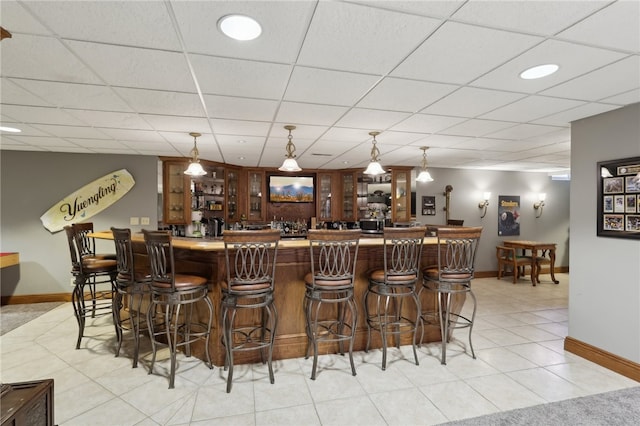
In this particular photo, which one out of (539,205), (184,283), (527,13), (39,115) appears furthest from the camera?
(539,205)

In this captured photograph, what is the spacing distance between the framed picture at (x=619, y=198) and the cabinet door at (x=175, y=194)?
5978mm

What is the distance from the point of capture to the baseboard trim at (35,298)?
4938 mm

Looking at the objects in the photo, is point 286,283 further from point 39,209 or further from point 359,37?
point 39,209

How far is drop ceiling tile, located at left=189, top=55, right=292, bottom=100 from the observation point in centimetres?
207

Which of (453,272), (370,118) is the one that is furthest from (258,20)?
(453,272)

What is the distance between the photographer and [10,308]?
472 centimetres

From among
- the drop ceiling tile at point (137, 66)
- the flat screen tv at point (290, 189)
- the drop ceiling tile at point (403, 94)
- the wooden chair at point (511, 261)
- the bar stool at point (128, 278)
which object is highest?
the drop ceiling tile at point (137, 66)

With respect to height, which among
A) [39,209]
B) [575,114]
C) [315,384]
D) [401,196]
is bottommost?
[315,384]

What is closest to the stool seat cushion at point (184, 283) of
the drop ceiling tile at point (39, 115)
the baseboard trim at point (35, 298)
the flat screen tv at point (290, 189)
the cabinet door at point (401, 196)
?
the drop ceiling tile at point (39, 115)

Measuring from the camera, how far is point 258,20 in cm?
161

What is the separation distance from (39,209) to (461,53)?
6.49 meters

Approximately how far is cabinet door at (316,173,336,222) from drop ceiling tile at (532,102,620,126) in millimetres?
4457

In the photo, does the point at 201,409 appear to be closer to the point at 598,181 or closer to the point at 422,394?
the point at 422,394

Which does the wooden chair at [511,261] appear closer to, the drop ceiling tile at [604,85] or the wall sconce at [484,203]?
the wall sconce at [484,203]
